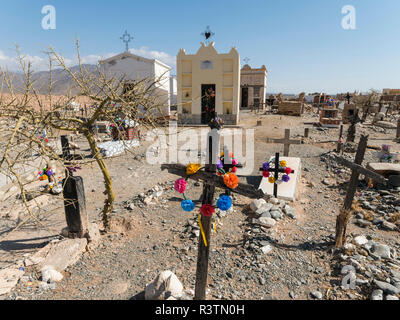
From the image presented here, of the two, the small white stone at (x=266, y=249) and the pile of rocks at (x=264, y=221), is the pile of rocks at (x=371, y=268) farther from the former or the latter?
the pile of rocks at (x=264, y=221)

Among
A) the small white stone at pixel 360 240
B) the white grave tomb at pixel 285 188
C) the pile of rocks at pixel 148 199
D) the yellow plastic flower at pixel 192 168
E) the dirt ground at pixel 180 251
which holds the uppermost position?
the yellow plastic flower at pixel 192 168

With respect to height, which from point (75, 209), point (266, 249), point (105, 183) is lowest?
point (266, 249)

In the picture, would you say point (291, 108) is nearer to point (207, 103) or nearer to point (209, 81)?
point (207, 103)

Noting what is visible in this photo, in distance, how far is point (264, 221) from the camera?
216 inches

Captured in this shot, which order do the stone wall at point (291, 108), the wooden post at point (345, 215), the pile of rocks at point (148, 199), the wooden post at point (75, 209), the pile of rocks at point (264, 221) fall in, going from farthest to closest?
the stone wall at point (291, 108) < the pile of rocks at point (148, 199) < the wooden post at point (75, 209) < the pile of rocks at point (264, 221) < the wooden post at point (345, 215)

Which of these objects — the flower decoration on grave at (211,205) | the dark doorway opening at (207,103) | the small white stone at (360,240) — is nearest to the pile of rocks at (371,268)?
the small white stone at (360,240)

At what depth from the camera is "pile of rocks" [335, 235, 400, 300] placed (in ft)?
11.6

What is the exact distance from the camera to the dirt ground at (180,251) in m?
3.91

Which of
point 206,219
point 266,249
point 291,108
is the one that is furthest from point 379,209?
point 291,108

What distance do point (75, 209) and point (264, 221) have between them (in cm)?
410

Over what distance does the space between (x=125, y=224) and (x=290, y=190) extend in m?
4.76

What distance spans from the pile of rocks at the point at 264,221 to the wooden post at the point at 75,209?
3.43m

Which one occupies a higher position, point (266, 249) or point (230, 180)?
point (230, 180)

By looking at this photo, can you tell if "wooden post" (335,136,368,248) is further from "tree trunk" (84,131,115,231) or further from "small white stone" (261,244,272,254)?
"tree trunk" (84,131,115,231)
